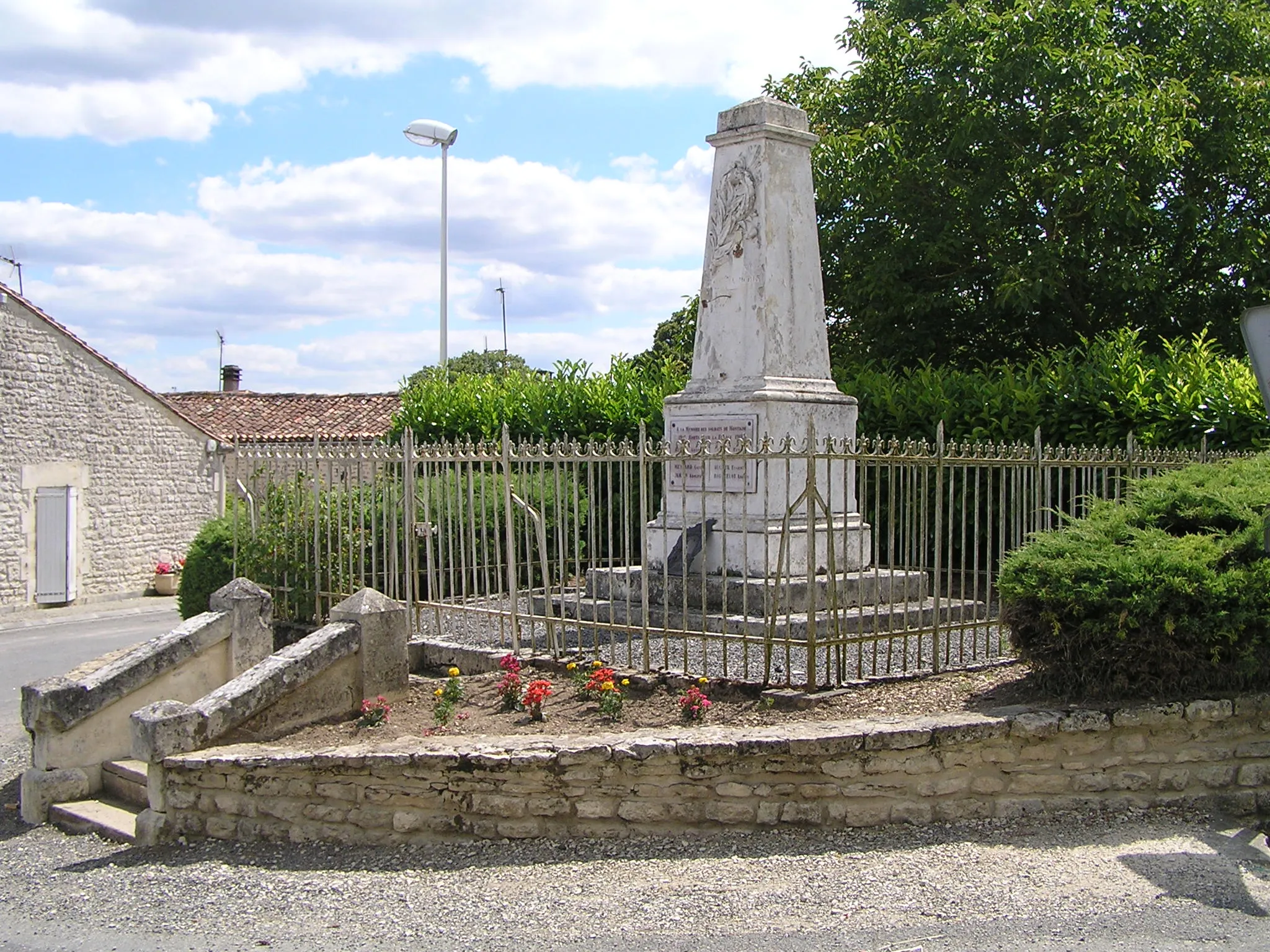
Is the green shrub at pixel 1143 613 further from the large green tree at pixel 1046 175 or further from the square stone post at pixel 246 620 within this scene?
the large green tree at pixel 1046 175

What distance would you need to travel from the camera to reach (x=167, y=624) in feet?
52.2

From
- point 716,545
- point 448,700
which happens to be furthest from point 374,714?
point 716,545

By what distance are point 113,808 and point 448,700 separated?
77.0 inches

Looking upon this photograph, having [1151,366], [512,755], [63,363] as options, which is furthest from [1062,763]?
[63,363]

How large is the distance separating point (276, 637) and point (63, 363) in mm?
12295

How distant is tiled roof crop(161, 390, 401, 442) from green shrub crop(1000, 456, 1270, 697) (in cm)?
1880

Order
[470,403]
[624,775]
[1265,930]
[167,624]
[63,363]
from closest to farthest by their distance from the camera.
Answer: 1. [1265,930]
2. [624,775]
3. [470,403]
4. [167,624]
5. [63,363]

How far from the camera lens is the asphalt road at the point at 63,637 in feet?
36.0

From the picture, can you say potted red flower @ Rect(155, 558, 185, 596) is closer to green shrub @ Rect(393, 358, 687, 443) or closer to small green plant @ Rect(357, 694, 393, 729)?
green shrub @ Rect(393, 358, 687, 443)

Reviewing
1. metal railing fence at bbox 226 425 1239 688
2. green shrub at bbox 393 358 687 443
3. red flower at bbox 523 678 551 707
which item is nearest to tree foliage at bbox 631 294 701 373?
green shrub at bbox 393 358 687 443

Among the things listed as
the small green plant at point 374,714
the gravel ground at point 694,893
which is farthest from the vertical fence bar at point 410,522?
the gravel ground at point 694,893

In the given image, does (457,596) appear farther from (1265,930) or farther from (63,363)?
(63,363)

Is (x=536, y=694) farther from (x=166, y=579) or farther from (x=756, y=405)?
(x=166, y=579)

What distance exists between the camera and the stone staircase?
6148 millimetres
